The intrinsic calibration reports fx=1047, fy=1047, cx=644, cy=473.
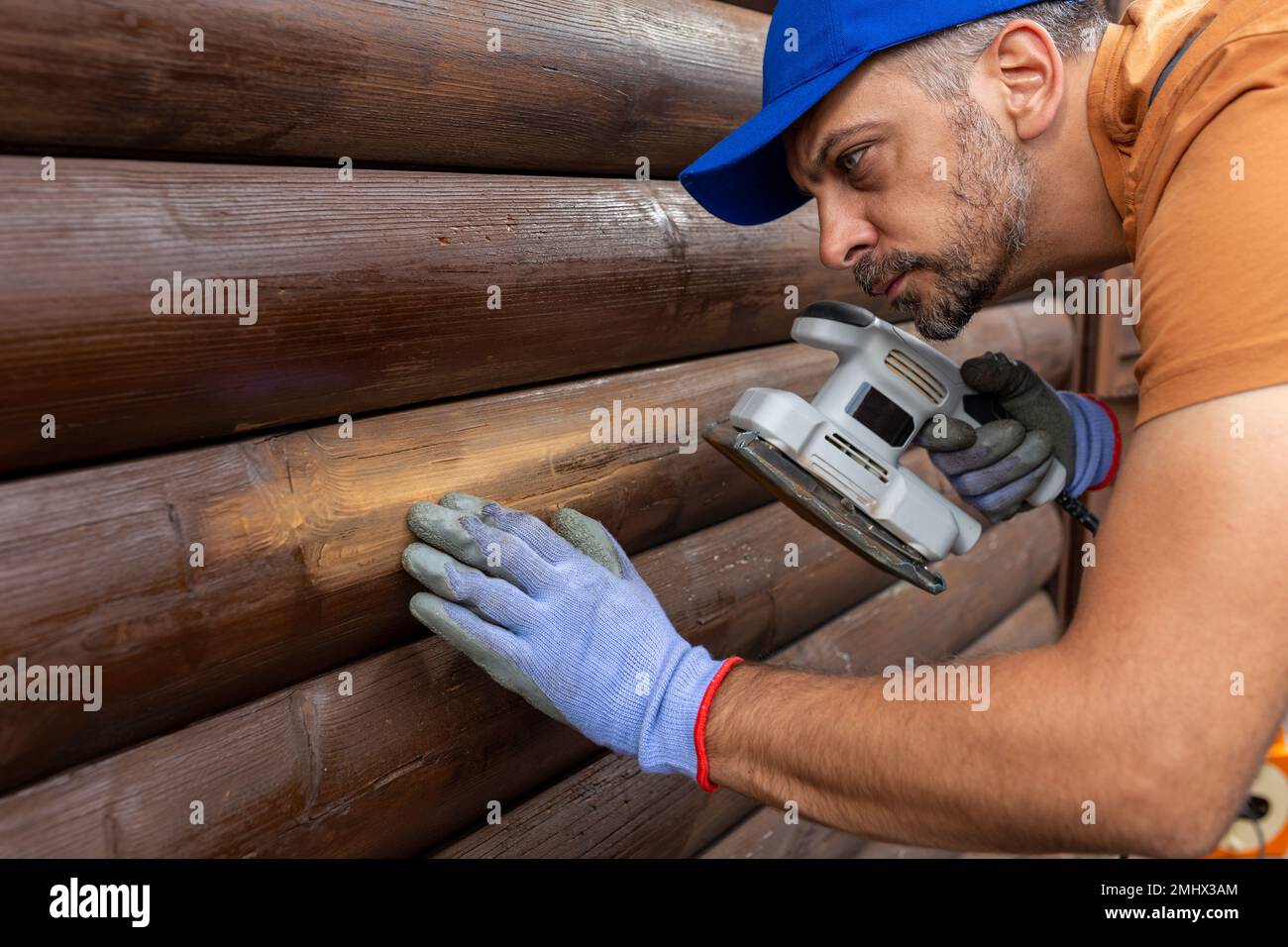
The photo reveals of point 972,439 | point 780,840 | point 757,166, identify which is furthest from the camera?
point 780,840

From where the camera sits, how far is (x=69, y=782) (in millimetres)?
1169

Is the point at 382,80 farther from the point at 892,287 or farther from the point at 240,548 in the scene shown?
the point at 892,287

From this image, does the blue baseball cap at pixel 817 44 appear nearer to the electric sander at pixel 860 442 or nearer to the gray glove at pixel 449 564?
the electric sander at pixel 860 442

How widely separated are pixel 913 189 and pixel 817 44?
26cm

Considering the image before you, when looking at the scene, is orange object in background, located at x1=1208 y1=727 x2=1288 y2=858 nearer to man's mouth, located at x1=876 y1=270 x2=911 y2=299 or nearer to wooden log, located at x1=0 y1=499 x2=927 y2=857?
wooden log, located at x1=0 y1=499 x2=927 y2=857

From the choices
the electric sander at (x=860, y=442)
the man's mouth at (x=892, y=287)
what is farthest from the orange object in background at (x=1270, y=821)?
the man's mouth at (x=892, y=287)

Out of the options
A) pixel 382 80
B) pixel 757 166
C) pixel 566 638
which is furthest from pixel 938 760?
pixel 382 80

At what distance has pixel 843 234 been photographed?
168 centimetres

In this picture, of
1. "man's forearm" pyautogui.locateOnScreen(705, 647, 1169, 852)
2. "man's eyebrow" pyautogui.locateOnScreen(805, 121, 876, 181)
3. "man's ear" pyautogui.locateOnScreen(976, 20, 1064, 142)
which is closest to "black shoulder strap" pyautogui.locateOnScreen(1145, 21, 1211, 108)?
"man's ear" pyautogui.locateOnScreen(976, 20, 1064, 142)

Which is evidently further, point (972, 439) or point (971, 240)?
point (972, 439)

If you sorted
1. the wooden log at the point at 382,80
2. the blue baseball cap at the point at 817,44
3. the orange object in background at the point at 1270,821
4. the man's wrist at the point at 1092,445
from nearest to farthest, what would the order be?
the wooden log at the point at 382,80 < the blue baseball cap at the point at 817,44 < the man's wrist at the point at 1092,445 < the orange object in background at the point at 1270,821

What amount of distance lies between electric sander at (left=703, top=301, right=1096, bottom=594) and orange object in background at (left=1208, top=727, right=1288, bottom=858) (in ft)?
5.98

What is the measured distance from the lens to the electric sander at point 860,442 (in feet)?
5.63

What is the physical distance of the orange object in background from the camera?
10.1ft
